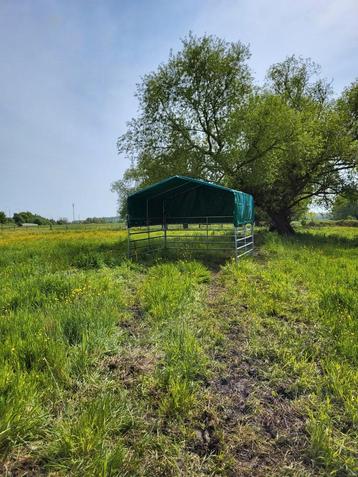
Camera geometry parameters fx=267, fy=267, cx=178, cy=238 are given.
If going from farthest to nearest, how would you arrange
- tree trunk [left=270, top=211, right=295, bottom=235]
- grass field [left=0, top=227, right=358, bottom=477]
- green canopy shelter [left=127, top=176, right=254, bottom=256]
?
tree trunk [left=270, top=211, right=295, bottom=235], green canopy shelter [left=127, top=176, right=254, bottom=256], grass field [left=0, top=227, right=358, bottom=477]

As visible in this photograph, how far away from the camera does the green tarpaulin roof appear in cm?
1086

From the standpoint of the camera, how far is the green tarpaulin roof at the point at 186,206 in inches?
428

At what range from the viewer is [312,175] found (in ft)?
57.9

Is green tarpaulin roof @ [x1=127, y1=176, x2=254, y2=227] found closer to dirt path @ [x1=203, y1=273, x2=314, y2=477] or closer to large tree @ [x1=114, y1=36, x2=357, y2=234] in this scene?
large tree @ [x1=114, y1=36, x2=357, y2=234]

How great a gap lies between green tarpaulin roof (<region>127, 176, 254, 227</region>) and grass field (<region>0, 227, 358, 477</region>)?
19.9 ft

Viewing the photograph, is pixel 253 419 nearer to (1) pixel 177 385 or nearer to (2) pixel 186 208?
(1) pixel 177 385

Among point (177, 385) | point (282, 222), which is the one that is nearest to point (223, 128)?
point (282, 222)

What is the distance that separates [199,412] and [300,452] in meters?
0.83

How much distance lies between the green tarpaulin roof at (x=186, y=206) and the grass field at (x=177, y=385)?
6.07m

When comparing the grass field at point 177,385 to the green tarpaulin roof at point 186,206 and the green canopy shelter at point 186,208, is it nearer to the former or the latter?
the green canopy shelter at point 186,208

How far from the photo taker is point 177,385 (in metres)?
2.55

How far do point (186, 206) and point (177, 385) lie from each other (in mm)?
10669

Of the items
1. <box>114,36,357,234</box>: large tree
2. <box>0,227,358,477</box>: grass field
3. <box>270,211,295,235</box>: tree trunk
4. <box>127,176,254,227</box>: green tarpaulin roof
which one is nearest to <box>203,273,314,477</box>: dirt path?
<box>0,227,358,477</box>: grass field

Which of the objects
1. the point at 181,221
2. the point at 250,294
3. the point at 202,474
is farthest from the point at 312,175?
the point at 202,474
